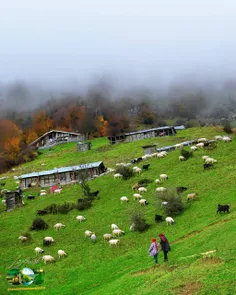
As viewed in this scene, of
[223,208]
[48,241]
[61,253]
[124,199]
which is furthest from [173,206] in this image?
[48,241]

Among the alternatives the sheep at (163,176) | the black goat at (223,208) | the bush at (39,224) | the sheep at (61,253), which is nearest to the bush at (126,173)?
the sheep at (163,176)

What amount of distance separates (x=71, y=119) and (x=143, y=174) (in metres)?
105

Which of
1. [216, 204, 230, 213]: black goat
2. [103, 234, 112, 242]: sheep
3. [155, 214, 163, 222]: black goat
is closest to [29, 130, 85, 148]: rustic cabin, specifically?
[155, 214, 163, 222]: black goat

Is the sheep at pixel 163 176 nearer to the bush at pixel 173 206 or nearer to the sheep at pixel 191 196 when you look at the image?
the sheep at pixel 191 196

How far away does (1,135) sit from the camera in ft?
448

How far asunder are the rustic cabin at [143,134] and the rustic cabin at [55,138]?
55.8ft

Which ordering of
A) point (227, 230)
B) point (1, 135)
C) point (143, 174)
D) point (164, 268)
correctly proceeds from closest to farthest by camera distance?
1. point (164, 268)
2. point (227, 230)
3. point (143, 174)
4. point (1, 135)

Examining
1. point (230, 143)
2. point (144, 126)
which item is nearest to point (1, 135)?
point (144, 126)

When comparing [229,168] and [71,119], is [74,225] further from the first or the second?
[71,119]

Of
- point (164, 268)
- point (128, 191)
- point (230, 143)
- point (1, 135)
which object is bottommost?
point (164, 268)

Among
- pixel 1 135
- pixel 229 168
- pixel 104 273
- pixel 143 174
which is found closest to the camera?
pixel 104 273

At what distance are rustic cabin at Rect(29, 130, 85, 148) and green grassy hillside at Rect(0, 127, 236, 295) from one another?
71616 millimetres

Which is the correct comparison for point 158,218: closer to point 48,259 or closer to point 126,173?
point 48,259

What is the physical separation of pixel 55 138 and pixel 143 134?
110ft
